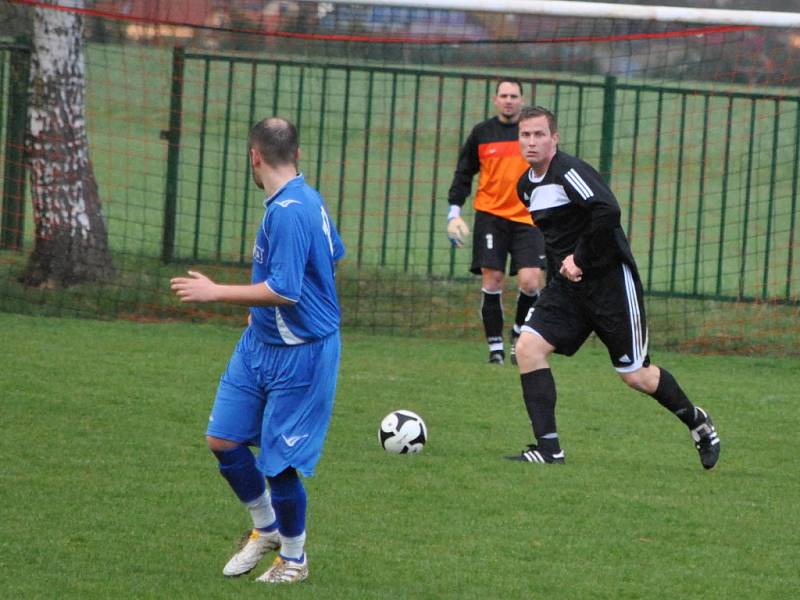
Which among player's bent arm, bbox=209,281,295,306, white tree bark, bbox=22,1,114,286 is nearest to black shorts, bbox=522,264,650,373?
player's bent arm, bbox=209,281,295,306

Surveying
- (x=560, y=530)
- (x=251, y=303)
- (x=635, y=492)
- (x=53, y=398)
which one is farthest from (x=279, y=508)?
(x=53, y=398)

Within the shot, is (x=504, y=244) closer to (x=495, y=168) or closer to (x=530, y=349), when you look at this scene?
(x=495, y=168)

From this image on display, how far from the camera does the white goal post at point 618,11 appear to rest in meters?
10.3

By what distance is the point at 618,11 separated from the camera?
34.1 feet

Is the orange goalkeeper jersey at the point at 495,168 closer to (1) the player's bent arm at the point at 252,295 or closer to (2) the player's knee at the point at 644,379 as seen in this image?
(2) the player's knee at the point at 644,379

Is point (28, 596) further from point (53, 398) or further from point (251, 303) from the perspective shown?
point (53, 398)

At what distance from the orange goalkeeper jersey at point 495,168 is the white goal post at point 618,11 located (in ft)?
2.59

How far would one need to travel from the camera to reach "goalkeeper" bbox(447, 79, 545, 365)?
1050cm

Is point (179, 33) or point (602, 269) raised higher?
point (179, 33)

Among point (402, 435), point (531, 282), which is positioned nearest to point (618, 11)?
point (531, 282)

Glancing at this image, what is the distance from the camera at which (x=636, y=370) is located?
24.1 ft

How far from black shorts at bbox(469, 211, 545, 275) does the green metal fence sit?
2.26 meters

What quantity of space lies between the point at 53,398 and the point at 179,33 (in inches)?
525

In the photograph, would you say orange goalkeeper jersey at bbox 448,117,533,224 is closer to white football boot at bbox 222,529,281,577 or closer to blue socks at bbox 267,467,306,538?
white football boot at bbox 222,529,281,577
